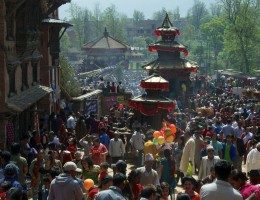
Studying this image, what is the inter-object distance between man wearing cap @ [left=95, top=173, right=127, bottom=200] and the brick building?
10027mm

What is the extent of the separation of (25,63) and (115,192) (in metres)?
16.9

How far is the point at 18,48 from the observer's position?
2338cm

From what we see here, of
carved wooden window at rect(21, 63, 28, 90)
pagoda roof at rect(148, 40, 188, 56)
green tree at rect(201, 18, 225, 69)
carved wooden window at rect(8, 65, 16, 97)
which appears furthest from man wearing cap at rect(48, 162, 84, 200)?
green tree at rect(201, 18, 225, 69)

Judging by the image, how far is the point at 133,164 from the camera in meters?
22.0

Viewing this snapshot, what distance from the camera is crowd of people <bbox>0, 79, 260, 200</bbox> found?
9.77 m

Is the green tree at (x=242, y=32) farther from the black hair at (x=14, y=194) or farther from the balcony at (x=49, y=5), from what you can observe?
the black hair at (x=14, y=194)

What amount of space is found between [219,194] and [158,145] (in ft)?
33.6

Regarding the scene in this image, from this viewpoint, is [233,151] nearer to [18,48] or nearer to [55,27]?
Result: [18,48]

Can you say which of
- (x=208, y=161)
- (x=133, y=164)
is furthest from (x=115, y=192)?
(x=133, y=164)

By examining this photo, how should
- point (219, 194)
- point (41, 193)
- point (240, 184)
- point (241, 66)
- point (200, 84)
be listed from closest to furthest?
point (219, 194), point (240, 184), point (41, 193), point (200, 84), point (241, 66)

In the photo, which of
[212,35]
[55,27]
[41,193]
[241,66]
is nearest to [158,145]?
[41,193]

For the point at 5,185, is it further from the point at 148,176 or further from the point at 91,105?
the point at 91,105

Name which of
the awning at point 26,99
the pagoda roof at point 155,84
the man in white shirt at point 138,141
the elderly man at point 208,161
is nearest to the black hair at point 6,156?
the elderly man at point 208,161

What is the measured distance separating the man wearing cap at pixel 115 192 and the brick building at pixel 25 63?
395 inches
